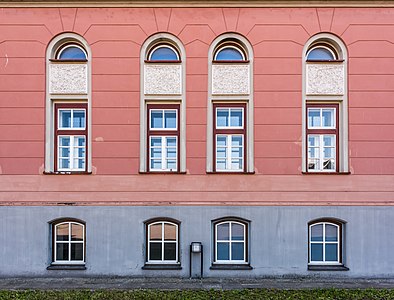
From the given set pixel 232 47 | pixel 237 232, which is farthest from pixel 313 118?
pixel 237 232

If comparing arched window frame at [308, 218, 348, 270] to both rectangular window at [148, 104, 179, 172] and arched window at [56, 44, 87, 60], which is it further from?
arched window at [56, 44, 87, 60]

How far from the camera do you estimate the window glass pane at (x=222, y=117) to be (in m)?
9.09

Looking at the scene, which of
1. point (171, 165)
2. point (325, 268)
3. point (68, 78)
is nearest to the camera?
point (325, 268)

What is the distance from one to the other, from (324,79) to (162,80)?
4.68 m

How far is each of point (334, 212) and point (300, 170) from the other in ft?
5.00

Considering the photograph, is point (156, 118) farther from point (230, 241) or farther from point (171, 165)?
point (230, 241)

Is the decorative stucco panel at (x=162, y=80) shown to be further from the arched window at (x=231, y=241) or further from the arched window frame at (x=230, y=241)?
the arched window at (x=231, y=241)

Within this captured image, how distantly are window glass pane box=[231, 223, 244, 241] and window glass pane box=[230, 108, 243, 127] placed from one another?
2.90 meters

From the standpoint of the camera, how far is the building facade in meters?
8.81

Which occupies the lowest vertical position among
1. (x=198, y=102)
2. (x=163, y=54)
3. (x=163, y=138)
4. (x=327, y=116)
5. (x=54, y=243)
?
(x=54, y=243)

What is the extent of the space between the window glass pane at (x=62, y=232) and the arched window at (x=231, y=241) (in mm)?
4327

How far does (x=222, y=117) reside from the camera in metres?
9.10

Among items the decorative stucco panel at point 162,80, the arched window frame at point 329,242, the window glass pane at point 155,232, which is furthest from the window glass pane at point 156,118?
the arched window frame at point 329,242

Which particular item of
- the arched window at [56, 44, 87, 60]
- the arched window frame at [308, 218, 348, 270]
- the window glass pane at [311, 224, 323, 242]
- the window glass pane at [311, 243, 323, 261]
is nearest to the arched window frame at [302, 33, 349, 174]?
the arched window frame at [308, 218, 348, 270]
